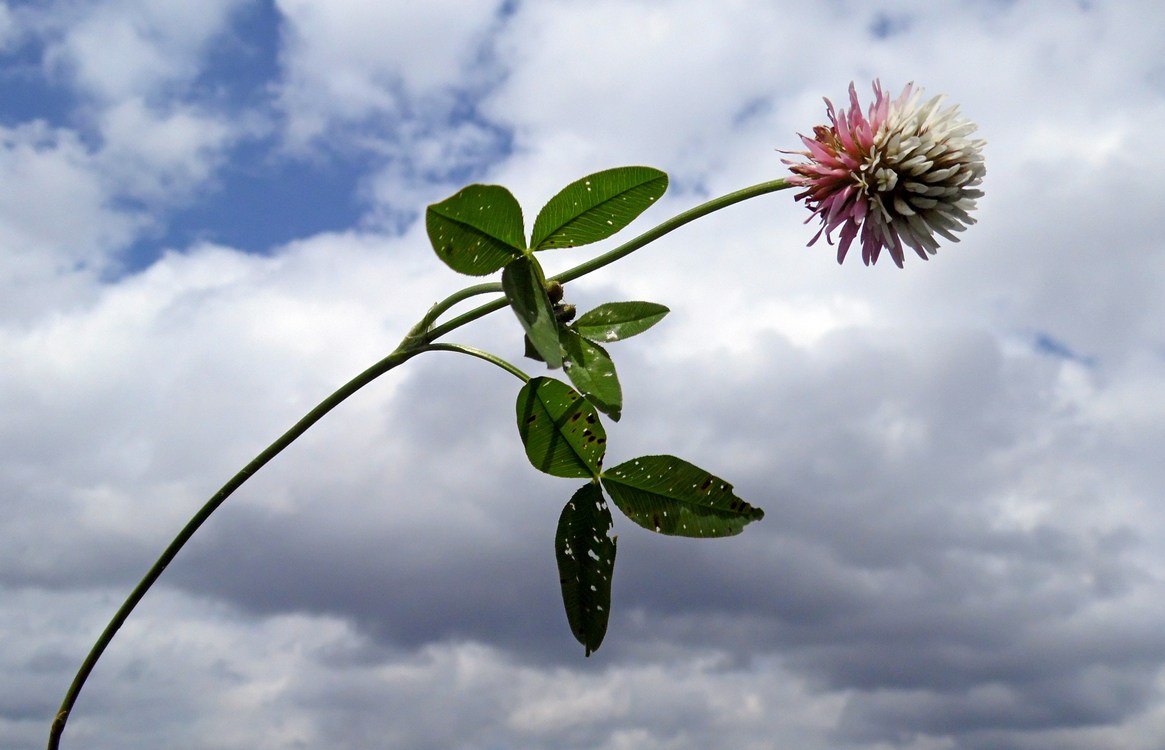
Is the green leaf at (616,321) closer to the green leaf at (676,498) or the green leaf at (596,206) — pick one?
the green leaf at (596,206)

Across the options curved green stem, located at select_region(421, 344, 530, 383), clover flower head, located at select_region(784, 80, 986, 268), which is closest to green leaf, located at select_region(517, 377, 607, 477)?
curved green stem, located at select_region(421, 344, 530, 383)

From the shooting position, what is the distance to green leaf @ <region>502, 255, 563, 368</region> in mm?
1719

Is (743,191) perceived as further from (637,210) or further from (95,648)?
(95,648)

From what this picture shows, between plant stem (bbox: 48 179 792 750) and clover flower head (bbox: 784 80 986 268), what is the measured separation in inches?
4.5

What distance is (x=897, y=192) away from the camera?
2.22 meters

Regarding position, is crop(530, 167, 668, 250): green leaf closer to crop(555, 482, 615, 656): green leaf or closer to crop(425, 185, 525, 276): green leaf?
crop(425, 185, 525, 276): green leaf

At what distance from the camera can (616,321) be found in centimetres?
208

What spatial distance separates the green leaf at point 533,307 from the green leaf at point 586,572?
46cm

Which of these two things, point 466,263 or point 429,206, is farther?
point 466,263

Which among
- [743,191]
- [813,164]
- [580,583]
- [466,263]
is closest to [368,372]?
[466,263]

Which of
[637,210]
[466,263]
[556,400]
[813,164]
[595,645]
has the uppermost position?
[813,164]

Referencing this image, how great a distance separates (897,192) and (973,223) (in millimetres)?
180

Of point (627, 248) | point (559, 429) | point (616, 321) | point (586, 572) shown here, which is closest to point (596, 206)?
point (627, 248)

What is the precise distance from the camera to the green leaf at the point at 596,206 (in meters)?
1.96
